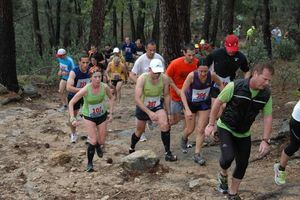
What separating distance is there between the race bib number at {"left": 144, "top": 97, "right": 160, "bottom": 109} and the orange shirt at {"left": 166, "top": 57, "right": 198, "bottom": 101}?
74 centimetres

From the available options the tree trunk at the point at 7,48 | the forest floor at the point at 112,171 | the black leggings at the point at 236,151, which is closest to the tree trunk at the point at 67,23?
the tree trunk at the point at 7,48

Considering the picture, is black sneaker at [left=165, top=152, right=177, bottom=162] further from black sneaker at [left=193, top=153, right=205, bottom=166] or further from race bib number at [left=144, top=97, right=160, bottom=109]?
race bib number at [left=144, top=97, right=160, bottom=109]

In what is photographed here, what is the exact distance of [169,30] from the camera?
38.7ft

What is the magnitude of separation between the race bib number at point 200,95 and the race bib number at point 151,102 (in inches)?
24.4

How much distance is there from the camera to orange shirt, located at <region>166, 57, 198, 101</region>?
8578mm

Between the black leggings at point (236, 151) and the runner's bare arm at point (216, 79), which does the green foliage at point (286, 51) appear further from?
the black leggings at point (236, 151)

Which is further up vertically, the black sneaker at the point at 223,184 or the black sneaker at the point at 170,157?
the black sneaker at the point at 223,184

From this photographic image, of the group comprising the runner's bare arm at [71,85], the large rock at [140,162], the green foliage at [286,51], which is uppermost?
the runner's bare arm at [71,85]

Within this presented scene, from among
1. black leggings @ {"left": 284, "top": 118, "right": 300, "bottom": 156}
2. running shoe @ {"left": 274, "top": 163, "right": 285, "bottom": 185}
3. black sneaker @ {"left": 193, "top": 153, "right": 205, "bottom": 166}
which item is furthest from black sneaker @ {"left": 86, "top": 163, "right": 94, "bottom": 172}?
black leggings @ {"left": 284, "top": 118, "right": 300, "bottom": 156}

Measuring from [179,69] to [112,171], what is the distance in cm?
222

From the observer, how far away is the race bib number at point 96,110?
791cm

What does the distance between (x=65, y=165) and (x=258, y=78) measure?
4.19 m

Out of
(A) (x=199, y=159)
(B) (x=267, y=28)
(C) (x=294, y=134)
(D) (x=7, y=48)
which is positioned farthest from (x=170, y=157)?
(B) (x=267, y=28)

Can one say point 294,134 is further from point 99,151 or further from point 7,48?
point 7,48
